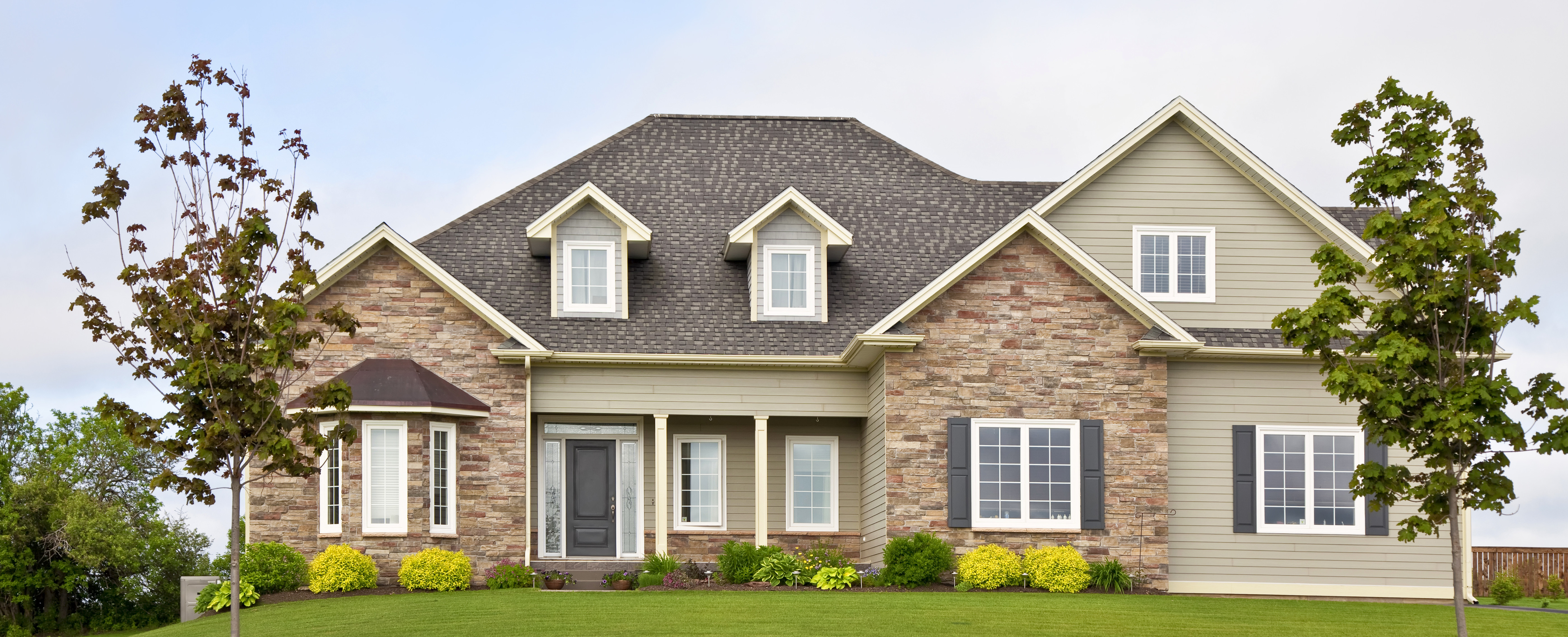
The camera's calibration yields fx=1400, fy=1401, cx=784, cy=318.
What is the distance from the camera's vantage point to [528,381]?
74.7 ft

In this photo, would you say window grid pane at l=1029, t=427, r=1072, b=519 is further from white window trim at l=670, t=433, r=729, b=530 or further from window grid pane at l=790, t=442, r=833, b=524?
white window trim at l=670, t=433, r=729, b=530

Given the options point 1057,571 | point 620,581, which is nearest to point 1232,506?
point 1057,571

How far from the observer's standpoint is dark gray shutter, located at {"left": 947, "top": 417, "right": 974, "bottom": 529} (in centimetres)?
2142

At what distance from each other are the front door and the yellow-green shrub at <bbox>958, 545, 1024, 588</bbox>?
21.6 feet

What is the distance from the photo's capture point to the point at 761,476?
2341cm

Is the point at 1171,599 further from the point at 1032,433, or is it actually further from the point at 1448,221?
the point at 1448,221

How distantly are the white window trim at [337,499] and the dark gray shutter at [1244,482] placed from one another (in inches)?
555

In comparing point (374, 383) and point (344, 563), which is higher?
point (374, 383)

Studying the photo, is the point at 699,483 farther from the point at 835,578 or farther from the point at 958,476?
the point at 958,476

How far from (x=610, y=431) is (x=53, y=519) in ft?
64.0

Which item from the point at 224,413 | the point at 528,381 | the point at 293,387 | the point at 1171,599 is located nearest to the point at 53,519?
the point at 293,387

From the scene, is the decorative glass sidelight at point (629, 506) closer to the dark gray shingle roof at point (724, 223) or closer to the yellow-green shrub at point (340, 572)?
the dark gray shingle roof at point (724, 223)

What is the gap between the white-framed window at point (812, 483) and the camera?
80.4ft

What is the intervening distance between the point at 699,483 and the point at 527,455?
343cm
